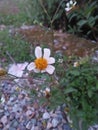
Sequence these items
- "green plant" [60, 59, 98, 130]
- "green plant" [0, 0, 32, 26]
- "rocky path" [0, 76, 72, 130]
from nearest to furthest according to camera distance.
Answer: "green plant" [60, 59, 98, 130], "rocky path" [0, 76, 72, 130], "green plant" [0, 0, 32, 26]

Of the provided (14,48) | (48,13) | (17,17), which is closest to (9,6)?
(17,17)

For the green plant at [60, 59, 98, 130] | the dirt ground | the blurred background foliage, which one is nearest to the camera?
the green plant at [60, 59, 98, 130]

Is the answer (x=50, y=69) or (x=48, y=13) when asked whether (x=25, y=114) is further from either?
(x=48, y=13)

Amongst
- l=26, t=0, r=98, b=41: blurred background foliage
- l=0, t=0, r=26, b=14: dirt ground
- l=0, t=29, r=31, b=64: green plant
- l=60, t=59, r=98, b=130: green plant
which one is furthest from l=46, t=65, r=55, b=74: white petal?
l=0, t=0, r=26, b=14: dirt ground

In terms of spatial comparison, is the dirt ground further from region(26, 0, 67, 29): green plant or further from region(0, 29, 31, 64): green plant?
region(0, 29, 31, 64): green plant

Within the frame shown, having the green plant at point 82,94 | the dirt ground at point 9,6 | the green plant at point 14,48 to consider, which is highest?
the green plant at point 82,94

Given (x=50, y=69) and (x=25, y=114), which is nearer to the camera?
(x=50, y=69)

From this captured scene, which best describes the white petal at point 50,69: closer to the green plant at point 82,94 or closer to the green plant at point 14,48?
the green plant at point 82,94

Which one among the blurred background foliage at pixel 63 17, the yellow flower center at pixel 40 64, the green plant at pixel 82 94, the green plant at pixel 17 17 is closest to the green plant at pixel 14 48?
the blurred background foliage at pixel 63 17

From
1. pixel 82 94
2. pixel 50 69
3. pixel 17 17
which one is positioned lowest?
pixel 17 17

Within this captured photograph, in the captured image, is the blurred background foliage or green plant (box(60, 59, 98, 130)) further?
the blurred background foliage

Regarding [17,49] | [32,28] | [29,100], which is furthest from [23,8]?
[29,100]

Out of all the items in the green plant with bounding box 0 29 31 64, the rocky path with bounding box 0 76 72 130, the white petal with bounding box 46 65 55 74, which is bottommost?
the green plant with bounding box 0 29 31 64
